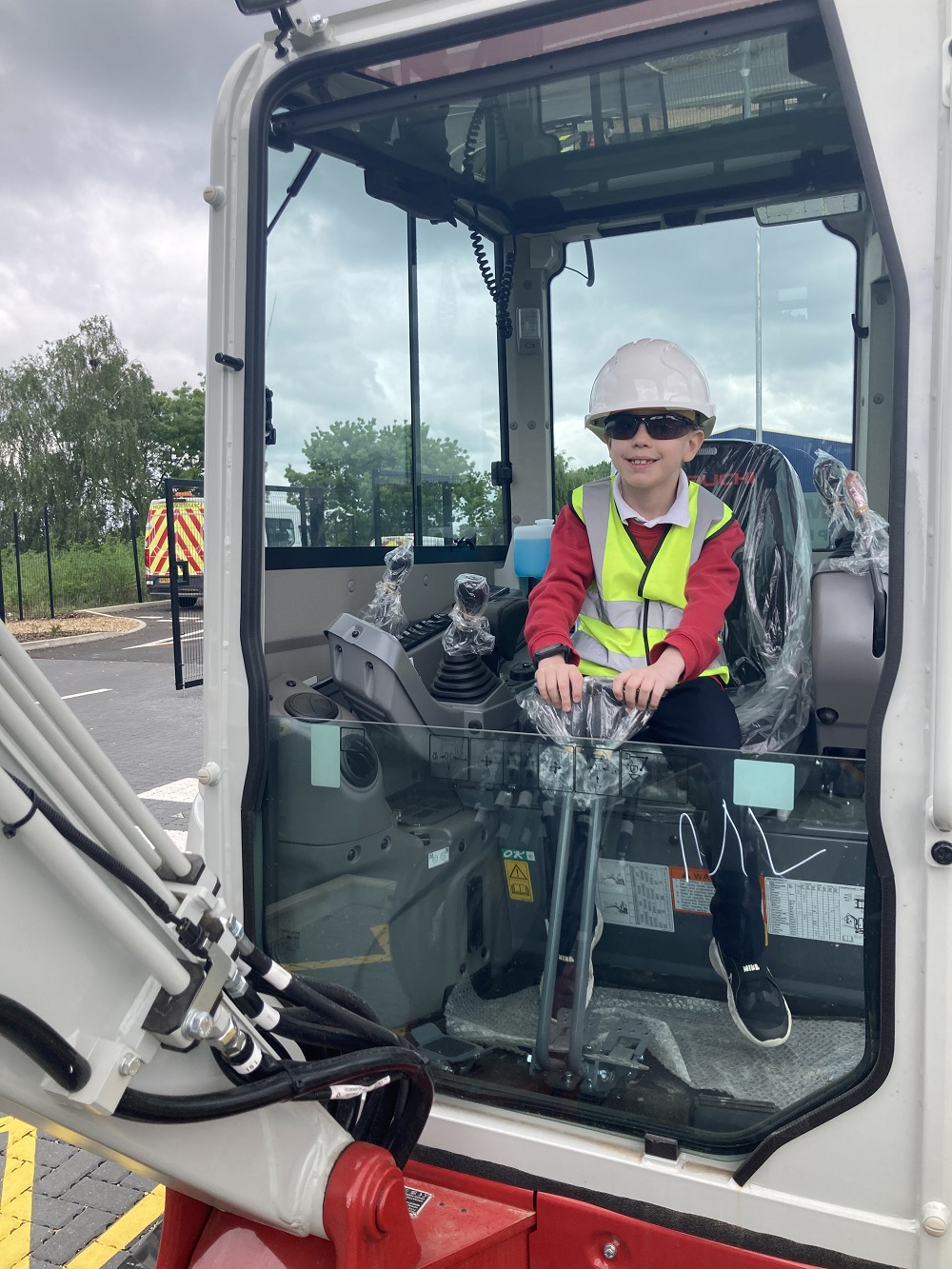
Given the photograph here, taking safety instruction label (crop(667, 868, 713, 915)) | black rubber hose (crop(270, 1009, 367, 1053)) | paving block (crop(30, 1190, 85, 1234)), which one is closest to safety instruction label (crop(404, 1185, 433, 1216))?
black rubber hose (crop(270, 1009, 367, 1053))

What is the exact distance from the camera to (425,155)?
3.00 meters

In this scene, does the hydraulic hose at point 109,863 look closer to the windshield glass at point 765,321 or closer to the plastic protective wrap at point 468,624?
the plastic protective wrap at point 468,624

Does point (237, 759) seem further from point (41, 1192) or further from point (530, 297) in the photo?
point (530, 297)

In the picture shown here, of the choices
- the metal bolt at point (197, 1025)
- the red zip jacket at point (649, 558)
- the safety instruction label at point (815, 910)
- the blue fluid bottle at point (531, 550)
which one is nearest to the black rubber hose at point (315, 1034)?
the metal bolt at point (197, 1025)

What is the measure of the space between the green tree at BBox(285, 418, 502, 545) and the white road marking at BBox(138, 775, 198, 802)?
3754mm

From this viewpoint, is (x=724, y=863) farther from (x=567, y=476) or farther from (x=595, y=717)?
(x=567, y=476)

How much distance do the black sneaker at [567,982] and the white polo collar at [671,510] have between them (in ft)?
3.17

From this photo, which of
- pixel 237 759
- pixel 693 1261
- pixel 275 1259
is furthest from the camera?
pixel 237 759

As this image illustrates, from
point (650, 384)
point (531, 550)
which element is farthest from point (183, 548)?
point (650, 384)

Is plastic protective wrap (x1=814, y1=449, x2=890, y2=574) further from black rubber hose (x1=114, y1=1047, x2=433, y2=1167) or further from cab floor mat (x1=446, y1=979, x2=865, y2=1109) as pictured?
black rubber hose (x1=114, y1=1047, x2=433, y2=1167)

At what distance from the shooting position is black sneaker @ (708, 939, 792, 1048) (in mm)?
1867

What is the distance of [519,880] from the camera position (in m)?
2.17

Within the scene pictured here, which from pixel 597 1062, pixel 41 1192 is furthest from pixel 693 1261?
pixel 41 1192

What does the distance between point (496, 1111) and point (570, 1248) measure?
0.87ft
